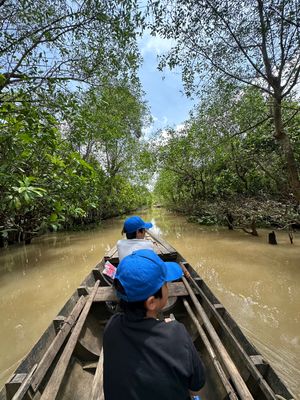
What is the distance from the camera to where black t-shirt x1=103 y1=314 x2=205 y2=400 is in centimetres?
104

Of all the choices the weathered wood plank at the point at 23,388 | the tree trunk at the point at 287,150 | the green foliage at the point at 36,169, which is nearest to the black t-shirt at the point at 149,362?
the weathered wood plank at the point at 23,388

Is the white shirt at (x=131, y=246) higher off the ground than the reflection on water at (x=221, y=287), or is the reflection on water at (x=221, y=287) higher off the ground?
the white shirt at (x=131, y=246)

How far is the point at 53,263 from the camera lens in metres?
8.16

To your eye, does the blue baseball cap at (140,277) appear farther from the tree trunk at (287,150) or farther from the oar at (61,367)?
the tree trunk at (287,150)

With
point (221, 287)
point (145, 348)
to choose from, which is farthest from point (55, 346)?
point (221, 287)

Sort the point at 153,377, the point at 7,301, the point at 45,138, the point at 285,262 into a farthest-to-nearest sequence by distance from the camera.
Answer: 1. the point at 285,262
2. the point at 7,301
3. the point at 45,138
4. the point at 153,377

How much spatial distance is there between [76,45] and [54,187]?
10.7 feet

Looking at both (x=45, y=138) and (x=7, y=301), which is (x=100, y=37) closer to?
(x=45, y=138)

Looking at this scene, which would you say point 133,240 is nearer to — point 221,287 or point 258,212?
point 221,287

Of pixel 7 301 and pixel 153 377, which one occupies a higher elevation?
pixel 153 377

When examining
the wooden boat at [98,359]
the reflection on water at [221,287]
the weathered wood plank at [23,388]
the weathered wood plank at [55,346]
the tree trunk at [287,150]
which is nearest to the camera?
the weathered wood plank at [23,388]

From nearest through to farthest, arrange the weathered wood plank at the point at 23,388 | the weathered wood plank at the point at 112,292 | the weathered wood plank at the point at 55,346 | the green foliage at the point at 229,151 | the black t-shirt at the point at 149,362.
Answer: the black t-shirt at the point at 149,362 < the weathered wood plank at the point at 23,388 < the weathered wood plank at the point at 55,346 < the weathered wood plank at the point at 112,292 < the green foliage at the point at 229,151

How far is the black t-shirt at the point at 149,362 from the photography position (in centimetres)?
104

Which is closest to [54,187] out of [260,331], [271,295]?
[260,331]
